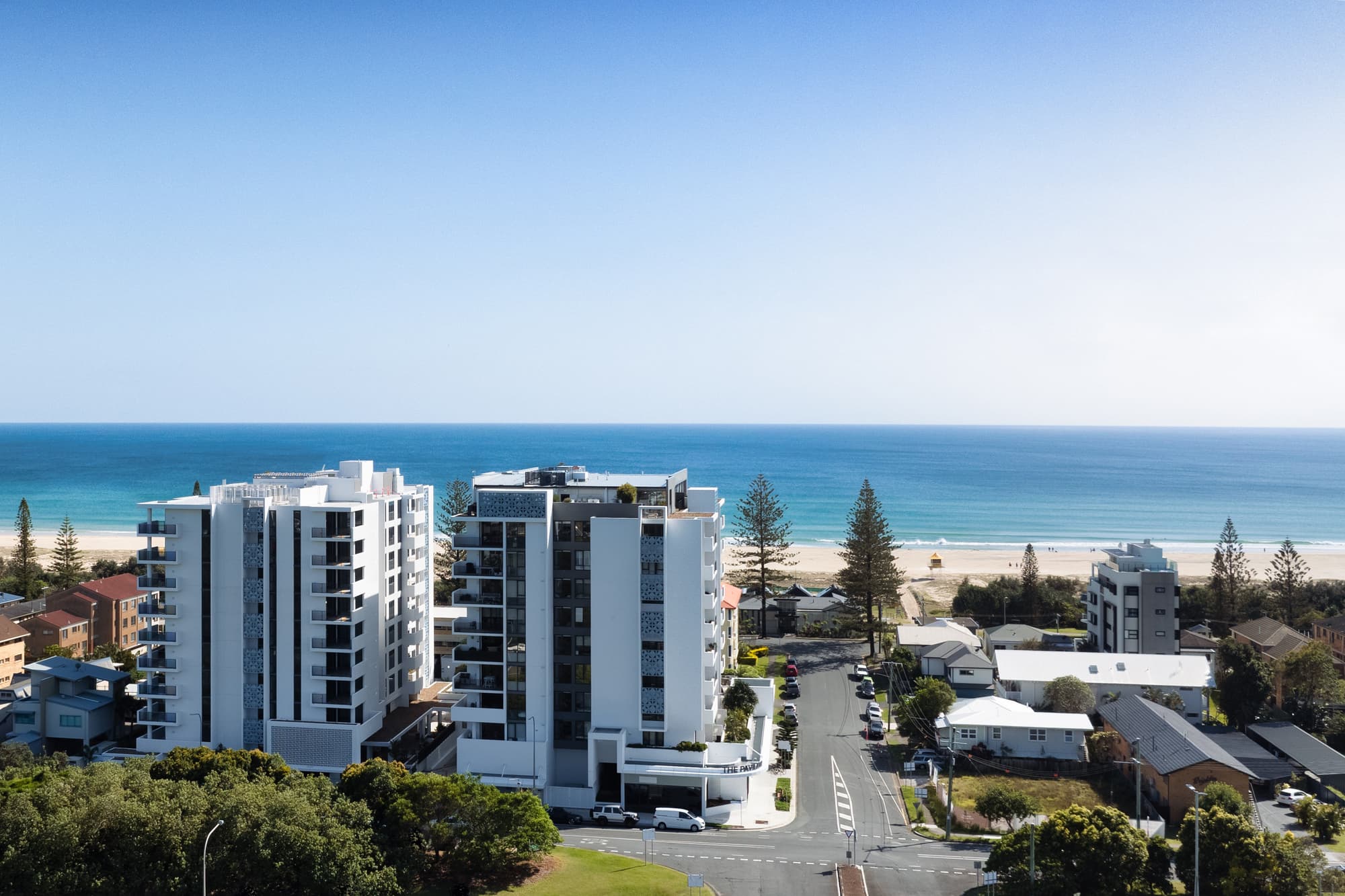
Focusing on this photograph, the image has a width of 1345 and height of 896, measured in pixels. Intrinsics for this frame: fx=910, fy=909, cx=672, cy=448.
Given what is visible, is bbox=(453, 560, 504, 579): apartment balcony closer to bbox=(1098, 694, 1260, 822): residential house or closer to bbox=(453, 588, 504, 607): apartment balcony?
bbox=(453, 588, 504, 607): apartment balcony

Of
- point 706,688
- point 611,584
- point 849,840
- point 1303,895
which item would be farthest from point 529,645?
point 1303,895

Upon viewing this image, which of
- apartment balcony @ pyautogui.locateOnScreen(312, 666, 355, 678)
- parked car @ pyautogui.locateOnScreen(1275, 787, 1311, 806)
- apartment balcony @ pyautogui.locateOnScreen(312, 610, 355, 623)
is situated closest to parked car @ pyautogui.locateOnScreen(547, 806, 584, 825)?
apartment balcony @ pyautogui.locateOnScreen(312, 666, 355, 678)

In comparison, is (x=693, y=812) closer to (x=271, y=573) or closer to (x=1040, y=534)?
(x=271, y=573)

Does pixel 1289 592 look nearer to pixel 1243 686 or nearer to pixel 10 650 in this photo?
pixel 1243 686

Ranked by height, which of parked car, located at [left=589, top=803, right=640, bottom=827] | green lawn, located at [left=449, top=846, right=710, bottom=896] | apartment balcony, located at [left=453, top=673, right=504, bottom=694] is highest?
apartment balcony, located at [left=453, top=673, right=504, bottom=694]

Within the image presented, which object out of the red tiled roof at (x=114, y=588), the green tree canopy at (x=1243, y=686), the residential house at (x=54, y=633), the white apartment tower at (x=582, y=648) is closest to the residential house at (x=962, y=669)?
the green tree canopy at (x=1243, y=686)

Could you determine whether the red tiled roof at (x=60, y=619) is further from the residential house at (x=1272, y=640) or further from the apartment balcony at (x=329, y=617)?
the residential house at (x=1272, y=640)
